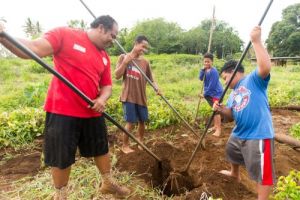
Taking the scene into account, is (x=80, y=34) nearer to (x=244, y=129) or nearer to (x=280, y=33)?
(x=244, y=129)

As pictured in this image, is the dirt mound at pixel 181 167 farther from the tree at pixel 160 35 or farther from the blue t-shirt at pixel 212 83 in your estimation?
the tree at pixel 160 35

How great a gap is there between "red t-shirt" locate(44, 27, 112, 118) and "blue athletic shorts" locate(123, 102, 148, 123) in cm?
158

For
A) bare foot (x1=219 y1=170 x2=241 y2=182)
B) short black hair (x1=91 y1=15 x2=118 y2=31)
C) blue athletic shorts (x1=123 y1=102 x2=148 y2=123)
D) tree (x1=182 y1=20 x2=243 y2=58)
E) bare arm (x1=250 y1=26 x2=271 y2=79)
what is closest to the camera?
bare arm (x1=250 y1=26 x2=271 y2=79)

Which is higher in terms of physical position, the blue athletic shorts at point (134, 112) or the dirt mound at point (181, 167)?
the blue athletic shorts at point (134, 112)

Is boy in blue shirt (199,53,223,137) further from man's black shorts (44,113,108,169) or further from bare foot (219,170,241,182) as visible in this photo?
man's black shorts (44,113,108,169)

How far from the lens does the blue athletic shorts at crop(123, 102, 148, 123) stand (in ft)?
14.0

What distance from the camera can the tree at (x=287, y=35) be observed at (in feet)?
109

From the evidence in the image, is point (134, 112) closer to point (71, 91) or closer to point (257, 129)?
point (71, 91)

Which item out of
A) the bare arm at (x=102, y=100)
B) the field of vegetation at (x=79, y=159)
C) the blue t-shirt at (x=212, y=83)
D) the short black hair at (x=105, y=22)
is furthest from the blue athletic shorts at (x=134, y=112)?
the short black hair at (x=105, y=22)

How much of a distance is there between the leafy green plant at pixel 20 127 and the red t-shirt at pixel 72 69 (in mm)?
2460

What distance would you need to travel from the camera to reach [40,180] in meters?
3.55

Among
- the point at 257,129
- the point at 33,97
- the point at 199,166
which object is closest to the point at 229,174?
the point at 199,166

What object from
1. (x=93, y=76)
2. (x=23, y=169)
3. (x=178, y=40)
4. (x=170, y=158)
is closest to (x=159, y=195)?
(x=170, y=158)

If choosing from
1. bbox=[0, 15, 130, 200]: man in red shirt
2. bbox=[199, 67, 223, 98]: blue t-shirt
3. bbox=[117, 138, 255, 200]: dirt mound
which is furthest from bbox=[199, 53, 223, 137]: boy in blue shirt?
bbox=[0, 15, 130, 200]: man in red shirt
